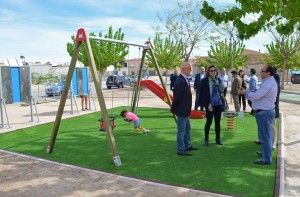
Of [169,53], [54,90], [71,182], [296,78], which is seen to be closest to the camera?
[71,182]

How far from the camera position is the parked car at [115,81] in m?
41.7

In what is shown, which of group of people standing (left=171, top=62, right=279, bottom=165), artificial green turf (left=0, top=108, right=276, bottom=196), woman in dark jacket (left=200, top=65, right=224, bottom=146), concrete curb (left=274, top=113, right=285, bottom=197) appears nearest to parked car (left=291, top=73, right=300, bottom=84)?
artificial green turf (left=0, top=108, right=276, bottom=196)

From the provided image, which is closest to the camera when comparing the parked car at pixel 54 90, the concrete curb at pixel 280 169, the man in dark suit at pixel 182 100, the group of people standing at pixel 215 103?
the concrete curb at pixel 280 169

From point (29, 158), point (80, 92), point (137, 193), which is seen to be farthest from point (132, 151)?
point (80, 92)

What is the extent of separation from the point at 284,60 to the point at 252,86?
2994 cm

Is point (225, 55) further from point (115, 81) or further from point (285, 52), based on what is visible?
point (115, 81)

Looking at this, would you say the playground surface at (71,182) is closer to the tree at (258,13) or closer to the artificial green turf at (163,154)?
the artificial green turf at (163,154)

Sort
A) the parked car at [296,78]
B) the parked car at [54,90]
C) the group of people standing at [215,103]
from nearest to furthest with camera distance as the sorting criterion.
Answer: the group of people standing at [215,103], the parked car at [54,90], the parked car at [296,78]

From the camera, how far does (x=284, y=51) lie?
39.4 meters

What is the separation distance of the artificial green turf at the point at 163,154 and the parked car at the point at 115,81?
28886 mm

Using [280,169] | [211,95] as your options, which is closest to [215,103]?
[211,95]

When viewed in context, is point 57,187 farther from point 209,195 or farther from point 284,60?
point 284,60

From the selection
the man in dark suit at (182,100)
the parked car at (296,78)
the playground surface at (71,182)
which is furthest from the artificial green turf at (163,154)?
the parked car at (296,78)

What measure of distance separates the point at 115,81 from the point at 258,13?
109ft
